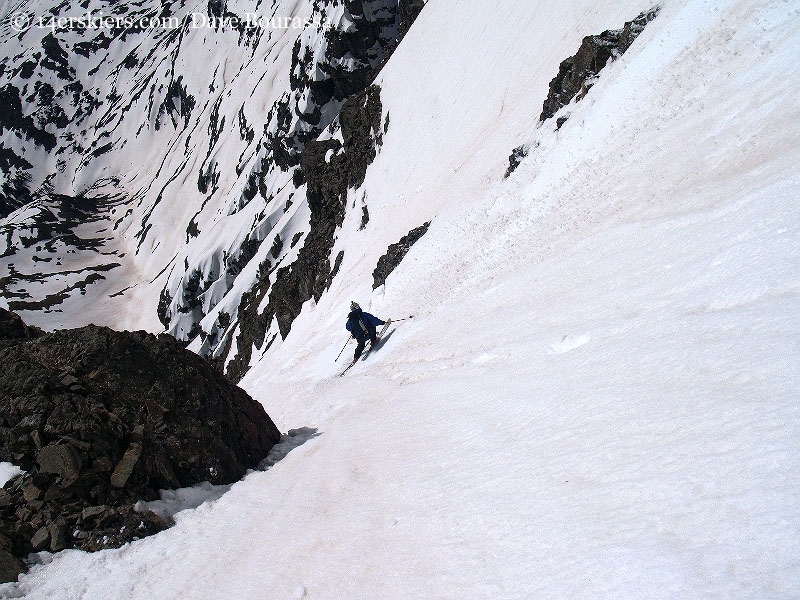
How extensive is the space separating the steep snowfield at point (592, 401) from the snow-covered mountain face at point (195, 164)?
23720 mm

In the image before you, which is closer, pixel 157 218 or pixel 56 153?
pixel 157 218

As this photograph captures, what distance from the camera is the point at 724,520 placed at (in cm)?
292

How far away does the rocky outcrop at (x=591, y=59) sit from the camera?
16.5 metres

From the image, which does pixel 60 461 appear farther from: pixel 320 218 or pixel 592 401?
pixel 320 218

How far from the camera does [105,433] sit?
7012mm

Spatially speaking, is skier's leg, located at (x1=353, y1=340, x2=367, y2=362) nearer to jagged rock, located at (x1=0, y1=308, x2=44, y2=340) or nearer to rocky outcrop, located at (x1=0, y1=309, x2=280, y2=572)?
rocky outcrop, located at (x1=0, y1=309, x2=280, y2=572)

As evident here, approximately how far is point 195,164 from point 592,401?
119 m

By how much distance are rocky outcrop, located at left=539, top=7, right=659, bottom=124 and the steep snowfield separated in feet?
3.42

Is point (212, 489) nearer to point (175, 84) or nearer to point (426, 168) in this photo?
point (426, 168)

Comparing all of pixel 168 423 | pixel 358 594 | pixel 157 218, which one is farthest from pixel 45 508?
pixel 157 218

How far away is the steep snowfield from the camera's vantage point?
3217mm

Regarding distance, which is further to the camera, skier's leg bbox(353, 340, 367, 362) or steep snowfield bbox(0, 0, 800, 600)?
skier's leg bbox(353, 340, 367, 362)

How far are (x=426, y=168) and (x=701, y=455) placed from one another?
27.5 meters

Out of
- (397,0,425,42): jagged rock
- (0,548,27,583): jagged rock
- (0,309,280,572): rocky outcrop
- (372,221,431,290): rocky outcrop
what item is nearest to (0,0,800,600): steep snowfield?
(0,548,27,583): jagged rock
